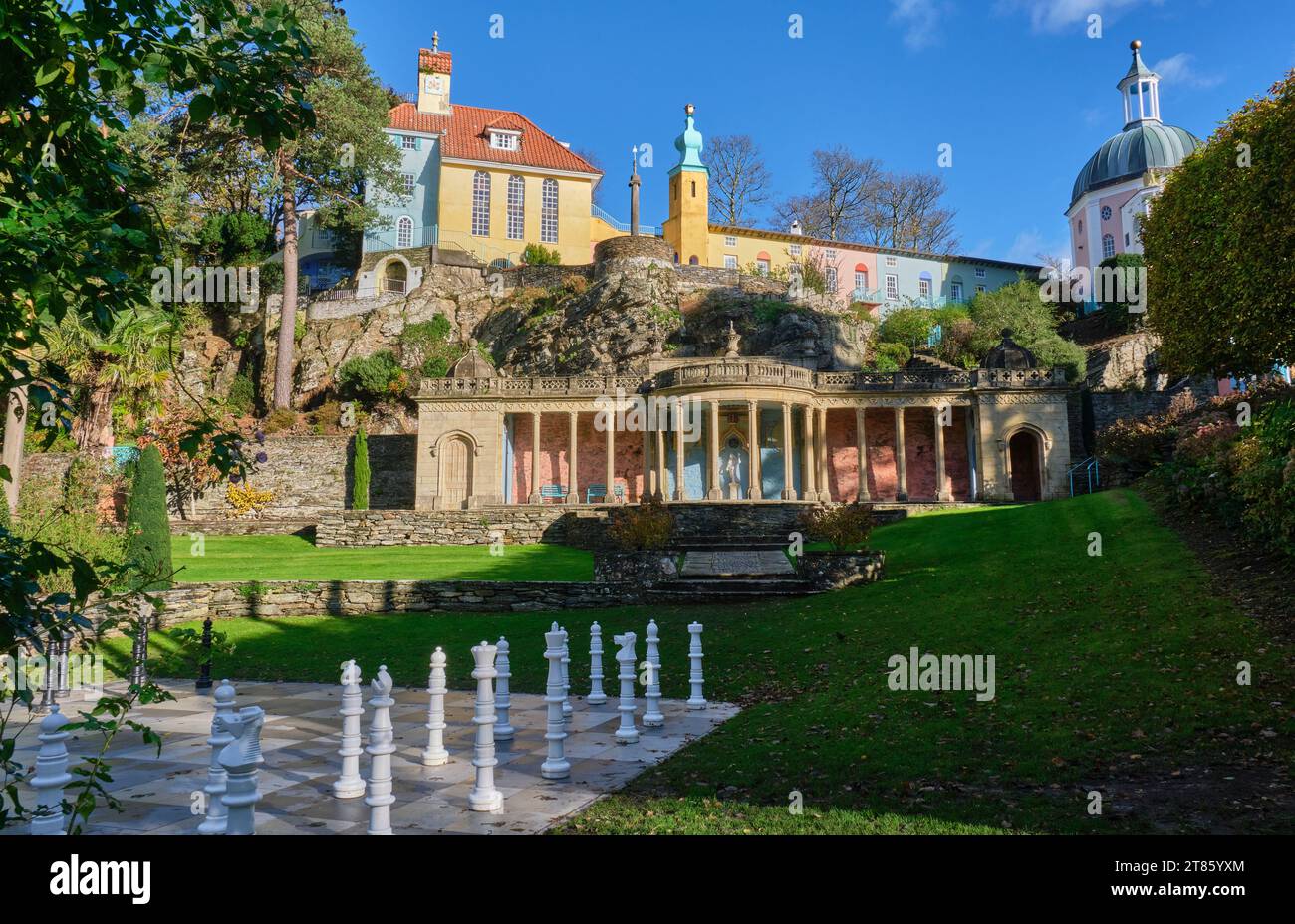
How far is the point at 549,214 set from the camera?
191ft

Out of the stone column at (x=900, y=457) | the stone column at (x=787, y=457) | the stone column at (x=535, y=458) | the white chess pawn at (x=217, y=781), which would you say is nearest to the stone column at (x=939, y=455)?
the stone column at (x=900, y=457)

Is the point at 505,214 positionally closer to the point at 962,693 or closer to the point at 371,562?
the point at 371,562

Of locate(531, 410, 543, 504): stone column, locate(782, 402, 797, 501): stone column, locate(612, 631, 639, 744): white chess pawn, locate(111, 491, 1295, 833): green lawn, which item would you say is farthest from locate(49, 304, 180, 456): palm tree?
locate(612, 631, 639, 744): white chess pawn

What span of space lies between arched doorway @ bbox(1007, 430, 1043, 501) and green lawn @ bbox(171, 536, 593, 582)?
23703mm

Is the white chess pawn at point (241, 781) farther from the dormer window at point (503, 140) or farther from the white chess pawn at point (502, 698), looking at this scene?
the dormer window at point (503, 140)

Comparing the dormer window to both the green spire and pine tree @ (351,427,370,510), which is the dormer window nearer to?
the green spire

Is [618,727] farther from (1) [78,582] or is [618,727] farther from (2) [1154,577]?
(2) [1154,577]

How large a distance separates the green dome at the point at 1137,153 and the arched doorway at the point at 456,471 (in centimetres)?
5060

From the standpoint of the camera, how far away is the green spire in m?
58.5

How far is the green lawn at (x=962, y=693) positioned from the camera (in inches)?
262

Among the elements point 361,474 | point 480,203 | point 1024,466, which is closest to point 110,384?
point 361,474
